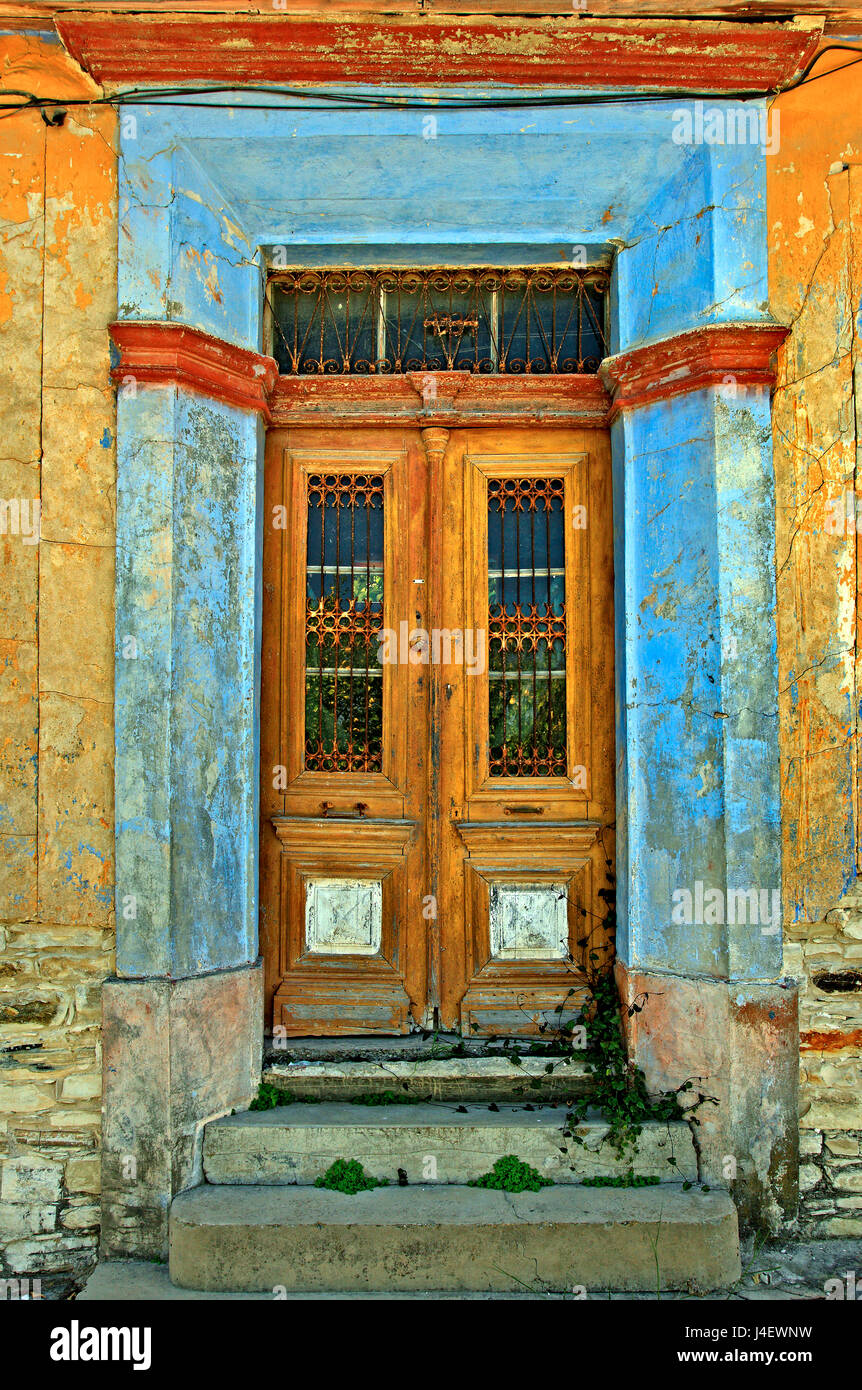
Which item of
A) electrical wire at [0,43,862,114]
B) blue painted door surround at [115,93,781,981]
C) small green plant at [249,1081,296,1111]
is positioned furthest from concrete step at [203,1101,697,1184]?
electrical wire at [0,43,862,114]

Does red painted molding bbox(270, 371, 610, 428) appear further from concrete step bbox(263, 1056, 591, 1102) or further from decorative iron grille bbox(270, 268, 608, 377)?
concrete step bbox(263, 1056, 591, 1102)

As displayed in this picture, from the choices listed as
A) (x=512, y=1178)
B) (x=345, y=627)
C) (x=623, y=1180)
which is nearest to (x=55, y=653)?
(x=345, y=627)

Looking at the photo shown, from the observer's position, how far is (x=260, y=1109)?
3689mm

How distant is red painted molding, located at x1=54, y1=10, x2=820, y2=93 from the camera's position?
3.44 metres

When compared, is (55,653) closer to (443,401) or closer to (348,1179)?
(443,401)

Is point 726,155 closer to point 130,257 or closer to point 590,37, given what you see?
point 590,37

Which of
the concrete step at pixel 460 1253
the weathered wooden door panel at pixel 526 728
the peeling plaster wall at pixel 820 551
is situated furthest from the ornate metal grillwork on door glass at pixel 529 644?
the concrete step at pixel 460 1253

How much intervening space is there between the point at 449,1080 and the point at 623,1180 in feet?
2.69

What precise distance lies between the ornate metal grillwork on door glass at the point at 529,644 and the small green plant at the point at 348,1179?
5.90 ft

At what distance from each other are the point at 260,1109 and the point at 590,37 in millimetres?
4756

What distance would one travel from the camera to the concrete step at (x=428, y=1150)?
3450mm

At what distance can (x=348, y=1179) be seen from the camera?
3.41 meters

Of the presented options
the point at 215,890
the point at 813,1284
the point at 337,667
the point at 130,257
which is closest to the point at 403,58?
the point at 130,257

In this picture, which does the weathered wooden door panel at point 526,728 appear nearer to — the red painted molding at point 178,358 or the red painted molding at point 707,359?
the red painted molding at point 707,359
